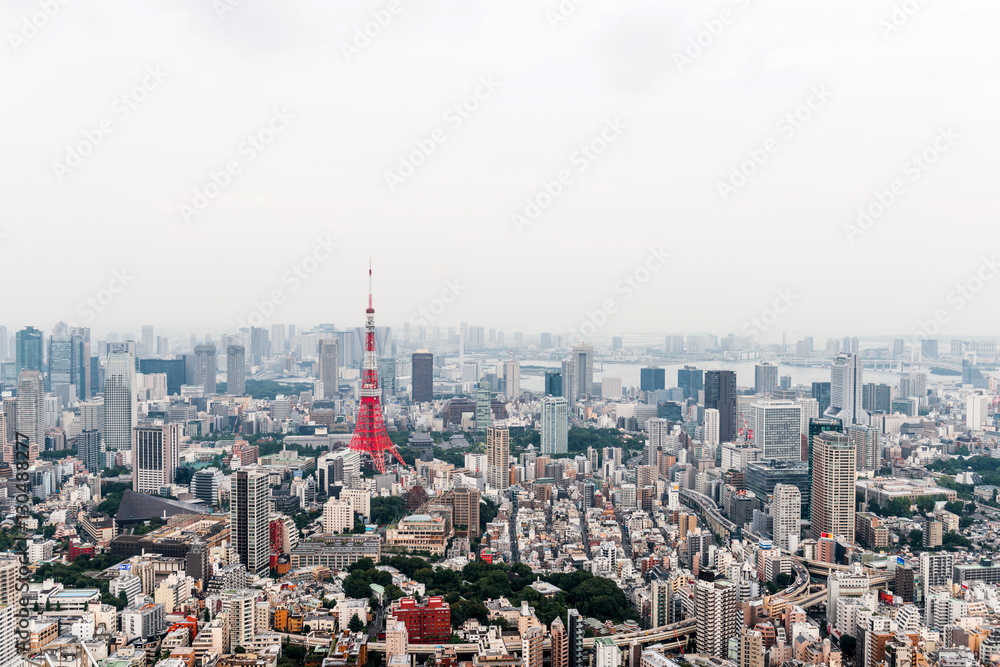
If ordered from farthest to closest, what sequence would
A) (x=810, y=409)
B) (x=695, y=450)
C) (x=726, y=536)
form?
1. (x=810, y=409)
2. (x=695, y=450)
3. (x=726, y=536)

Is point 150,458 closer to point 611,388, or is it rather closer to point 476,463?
point 476,463

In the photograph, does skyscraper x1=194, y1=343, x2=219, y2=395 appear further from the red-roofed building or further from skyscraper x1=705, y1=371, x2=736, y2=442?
the red-roofed building

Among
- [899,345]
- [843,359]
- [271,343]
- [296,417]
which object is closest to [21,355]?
[296,417]

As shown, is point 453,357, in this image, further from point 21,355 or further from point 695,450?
point 695,450

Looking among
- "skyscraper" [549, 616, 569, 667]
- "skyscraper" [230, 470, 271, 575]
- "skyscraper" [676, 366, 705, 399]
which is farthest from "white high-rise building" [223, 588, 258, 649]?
"skyscraper" [676, 366, 705, 399]

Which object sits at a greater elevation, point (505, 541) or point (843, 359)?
point (843, 359)

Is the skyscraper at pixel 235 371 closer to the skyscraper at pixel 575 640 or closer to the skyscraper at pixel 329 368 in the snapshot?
the skyscraper at pixel 329 368
